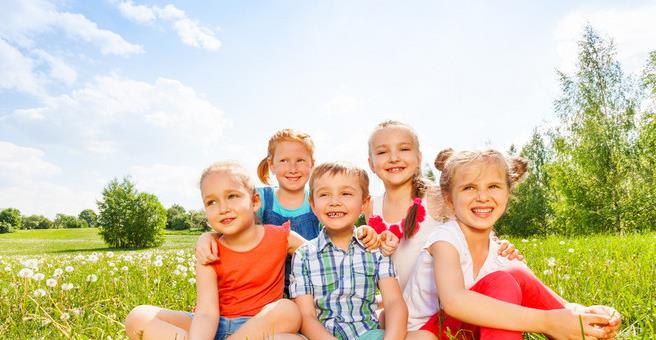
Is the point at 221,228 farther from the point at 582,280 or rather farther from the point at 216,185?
the point at 582,280

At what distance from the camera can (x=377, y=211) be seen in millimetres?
4191

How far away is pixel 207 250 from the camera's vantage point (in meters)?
3.25

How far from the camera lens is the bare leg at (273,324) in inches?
118

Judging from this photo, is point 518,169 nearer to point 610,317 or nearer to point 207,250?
point 610,317

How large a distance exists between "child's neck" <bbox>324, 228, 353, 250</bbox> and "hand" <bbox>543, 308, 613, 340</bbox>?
4.08 feet

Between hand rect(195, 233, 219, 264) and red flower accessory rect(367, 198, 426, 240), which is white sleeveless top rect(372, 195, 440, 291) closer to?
red flower accessory rect(367, 198, 426, 240)

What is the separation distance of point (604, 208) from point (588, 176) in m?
2.12

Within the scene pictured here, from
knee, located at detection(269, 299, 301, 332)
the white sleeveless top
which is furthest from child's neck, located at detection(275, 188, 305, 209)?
knee, located at detection(269, 299, 301, 332)

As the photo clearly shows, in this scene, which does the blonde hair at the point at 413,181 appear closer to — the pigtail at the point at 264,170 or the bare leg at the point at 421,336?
the bare leg at the point at 421,336

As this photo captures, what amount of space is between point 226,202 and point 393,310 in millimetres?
1208

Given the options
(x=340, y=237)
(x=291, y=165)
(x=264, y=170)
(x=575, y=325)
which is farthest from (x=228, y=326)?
(x=575, y=325)

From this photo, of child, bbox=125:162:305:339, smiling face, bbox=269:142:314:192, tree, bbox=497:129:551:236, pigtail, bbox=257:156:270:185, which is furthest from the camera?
tree, bbox=497:129:551:236

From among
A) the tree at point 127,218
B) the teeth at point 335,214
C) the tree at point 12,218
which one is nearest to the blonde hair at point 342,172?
the teeth at point 335,214

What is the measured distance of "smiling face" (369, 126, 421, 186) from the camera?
12.8 ft
